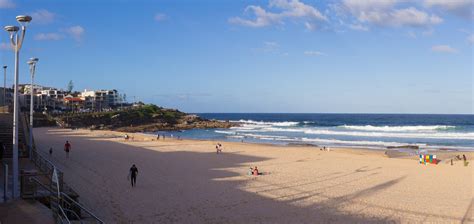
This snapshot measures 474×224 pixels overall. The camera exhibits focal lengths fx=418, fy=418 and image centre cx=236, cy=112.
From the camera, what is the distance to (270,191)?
52.4ft

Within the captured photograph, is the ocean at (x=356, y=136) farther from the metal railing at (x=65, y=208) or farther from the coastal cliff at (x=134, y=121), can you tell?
the metal railing at (x=65, y=208)

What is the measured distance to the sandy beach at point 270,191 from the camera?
12273 mm

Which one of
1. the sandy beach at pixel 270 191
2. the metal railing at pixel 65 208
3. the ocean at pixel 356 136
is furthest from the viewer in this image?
the ocean at pixel 356 136

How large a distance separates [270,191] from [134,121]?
219 feet

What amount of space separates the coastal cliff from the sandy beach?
45376mm

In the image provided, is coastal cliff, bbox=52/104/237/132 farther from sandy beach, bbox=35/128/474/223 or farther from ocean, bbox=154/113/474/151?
sandy beach, bbox=35/128/474/223

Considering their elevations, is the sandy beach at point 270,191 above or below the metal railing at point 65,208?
below

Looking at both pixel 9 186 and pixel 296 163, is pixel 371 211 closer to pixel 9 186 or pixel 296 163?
pixel 9 186

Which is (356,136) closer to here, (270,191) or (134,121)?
(134,121)

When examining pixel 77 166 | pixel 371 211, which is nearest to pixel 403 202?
pixel 371 211

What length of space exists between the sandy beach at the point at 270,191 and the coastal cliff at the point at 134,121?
149 ft

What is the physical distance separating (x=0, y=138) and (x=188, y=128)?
2293 inches

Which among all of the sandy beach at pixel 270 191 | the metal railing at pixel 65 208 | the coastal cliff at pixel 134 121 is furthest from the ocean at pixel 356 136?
the metal railing at pixel 65 208

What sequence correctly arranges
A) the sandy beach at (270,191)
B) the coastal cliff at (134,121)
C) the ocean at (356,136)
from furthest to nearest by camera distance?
the coastal cliff at (134,121) → the ocean at (356,136) → the sandy beach at (270,191)
